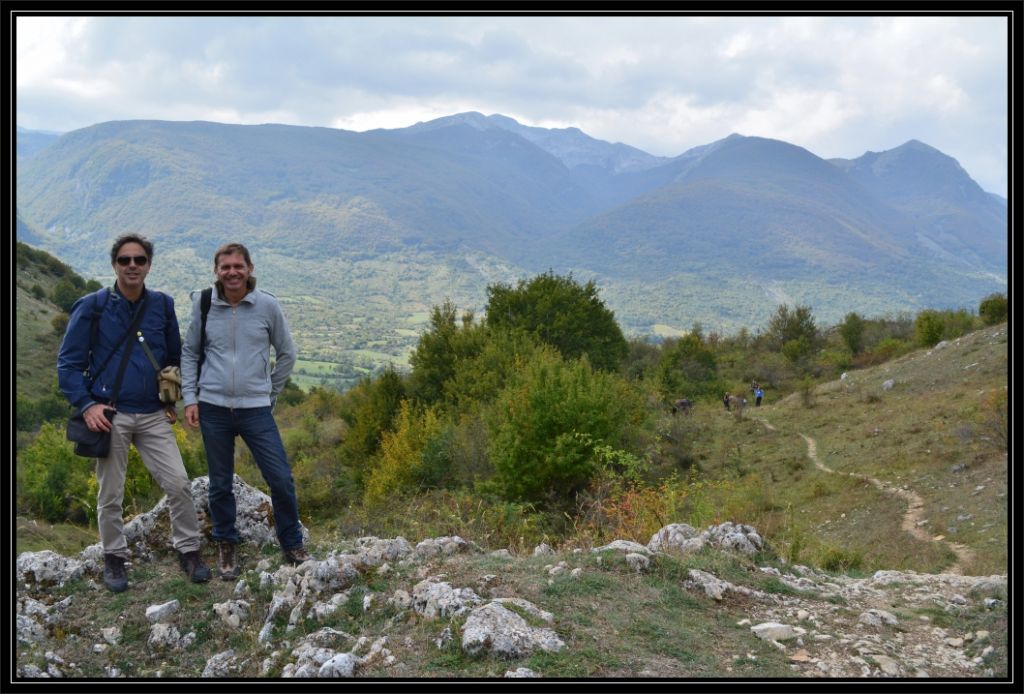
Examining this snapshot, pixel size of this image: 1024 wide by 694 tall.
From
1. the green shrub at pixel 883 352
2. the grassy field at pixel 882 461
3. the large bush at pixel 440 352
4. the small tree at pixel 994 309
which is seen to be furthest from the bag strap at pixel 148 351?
the green shrub at pixel 883 352

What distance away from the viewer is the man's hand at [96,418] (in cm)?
491

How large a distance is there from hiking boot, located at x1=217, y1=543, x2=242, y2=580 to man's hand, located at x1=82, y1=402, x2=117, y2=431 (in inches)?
58.1

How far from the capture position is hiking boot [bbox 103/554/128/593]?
5.31 meters

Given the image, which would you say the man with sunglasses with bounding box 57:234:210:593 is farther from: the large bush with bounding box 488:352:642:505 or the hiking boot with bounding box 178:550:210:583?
the large bush with bounding box 488:352:642:505

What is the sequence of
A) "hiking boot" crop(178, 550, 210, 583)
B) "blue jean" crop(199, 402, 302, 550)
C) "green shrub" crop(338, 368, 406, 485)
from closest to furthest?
"blue jean" crop(199, 402, 302, 550) → "hiking boot" crop(178, 550, 210, 583) → "green shrub" crop(338, 368, 406, 485)

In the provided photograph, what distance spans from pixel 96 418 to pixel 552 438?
11456 millimetres

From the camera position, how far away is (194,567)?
5.54m

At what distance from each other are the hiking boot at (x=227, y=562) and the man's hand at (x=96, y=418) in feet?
4.85

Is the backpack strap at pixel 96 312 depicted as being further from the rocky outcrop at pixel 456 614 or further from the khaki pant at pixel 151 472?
the rocky outcrop at pixel 456 614

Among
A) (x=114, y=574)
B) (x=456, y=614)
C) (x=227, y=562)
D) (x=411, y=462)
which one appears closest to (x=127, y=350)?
(x=114, y=574)

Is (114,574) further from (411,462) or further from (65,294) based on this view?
(65,294)

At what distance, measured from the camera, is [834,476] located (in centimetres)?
1911

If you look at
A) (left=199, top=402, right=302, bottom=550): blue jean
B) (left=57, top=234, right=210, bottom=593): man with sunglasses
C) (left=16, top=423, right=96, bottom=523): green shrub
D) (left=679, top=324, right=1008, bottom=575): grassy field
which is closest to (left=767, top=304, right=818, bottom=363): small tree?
(left=679, top=324, right=1008, bottom=575): grassy field

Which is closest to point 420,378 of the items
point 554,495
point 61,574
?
point 554,495
